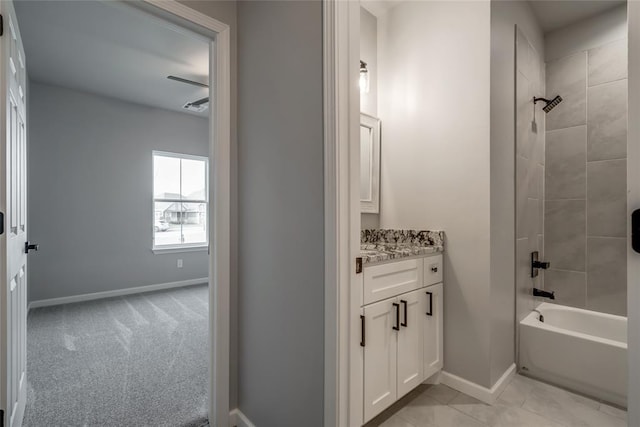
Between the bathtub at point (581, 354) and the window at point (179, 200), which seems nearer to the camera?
the bathtub at point (581, 354)

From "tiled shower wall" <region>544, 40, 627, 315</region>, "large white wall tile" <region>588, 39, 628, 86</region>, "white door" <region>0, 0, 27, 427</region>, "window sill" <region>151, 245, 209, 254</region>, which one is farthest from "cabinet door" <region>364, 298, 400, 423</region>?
"window sill" <region>151, 245, 209, 254</region>

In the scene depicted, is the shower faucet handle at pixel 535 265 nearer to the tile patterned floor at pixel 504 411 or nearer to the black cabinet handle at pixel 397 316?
the tile patterned floor at pixel 504 411

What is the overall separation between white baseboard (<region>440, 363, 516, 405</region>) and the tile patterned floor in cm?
3

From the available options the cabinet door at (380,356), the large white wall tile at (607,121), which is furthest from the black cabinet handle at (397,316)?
the large white wall tile at (607,121)

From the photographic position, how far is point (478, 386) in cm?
191

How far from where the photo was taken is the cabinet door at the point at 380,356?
1.47m

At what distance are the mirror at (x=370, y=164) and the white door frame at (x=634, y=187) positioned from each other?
5.33 feet

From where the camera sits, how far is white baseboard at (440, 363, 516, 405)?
1878mm

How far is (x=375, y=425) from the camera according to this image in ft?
5.58

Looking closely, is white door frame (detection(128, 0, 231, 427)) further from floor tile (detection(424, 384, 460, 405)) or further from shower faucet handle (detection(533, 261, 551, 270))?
shower faucet handle (detection(533, 261, 551, 270))

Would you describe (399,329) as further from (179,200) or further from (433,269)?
(179,200)

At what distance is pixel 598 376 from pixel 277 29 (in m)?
2.71

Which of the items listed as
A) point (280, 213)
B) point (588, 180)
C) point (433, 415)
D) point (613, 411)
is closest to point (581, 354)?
point (613, 411)

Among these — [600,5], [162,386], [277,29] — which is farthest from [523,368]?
[600,5]
